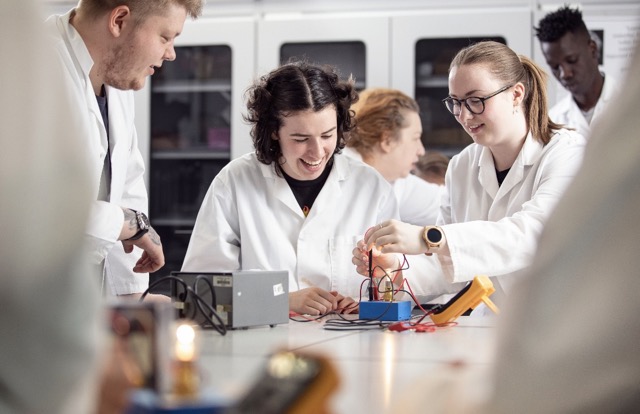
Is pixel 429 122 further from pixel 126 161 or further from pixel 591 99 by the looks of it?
pixel 126 161

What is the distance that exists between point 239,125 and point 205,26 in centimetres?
54

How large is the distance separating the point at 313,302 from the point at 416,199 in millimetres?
1429

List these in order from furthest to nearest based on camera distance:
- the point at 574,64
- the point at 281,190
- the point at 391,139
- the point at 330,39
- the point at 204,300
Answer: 1. the point at 330,39
2. the point at 574,64
3. the point at 391,139
4. the point at 281,190
5. the point at 204,300

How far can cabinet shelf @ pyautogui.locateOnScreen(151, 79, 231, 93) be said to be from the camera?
161 inches

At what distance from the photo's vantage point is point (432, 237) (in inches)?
76.0

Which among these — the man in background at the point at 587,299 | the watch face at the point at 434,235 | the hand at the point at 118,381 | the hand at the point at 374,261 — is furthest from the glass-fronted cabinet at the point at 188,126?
the man in background at the point at 587,299

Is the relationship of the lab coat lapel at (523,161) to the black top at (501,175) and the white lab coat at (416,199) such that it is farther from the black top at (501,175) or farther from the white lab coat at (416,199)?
the white lab coat at (416,199)

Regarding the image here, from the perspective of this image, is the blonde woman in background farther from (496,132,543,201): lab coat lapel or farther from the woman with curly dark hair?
(496,132,543,201): lab coat lapel

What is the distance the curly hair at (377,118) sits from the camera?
321cm

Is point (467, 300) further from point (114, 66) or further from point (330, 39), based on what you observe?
point (330, 39)

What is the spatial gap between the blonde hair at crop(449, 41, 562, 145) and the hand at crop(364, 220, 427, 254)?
576 millimetres

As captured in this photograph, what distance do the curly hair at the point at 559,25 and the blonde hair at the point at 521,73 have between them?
53.1 inches

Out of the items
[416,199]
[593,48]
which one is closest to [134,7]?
[416,199]

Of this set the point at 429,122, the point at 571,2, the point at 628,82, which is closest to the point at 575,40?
the point at 571,2
